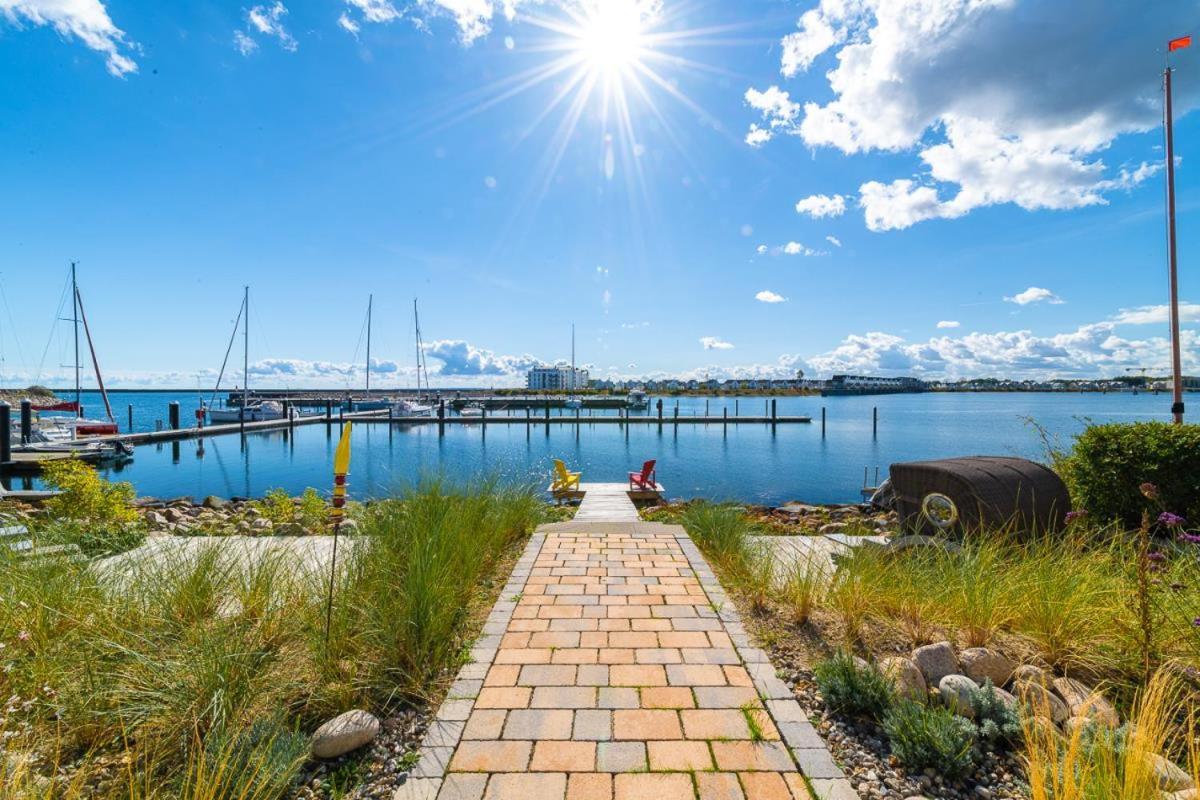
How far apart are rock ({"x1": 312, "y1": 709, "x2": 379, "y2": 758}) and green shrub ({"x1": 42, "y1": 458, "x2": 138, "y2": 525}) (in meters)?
4.95

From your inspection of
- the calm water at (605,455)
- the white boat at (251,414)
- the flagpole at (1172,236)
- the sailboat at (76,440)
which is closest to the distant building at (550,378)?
the calm water at (605,455)

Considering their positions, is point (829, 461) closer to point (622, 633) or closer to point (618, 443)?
point (618, 443)

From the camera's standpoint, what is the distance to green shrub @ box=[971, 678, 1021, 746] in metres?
2.16

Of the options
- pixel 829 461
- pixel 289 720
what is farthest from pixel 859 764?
pixel 829 461

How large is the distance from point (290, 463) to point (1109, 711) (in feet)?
81.6

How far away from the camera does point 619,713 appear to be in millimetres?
2371

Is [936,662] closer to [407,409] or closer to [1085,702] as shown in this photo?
[1085,702]

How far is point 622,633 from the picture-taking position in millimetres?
3211

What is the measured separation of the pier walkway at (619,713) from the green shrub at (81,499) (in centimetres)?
474

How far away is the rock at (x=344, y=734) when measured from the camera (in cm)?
211

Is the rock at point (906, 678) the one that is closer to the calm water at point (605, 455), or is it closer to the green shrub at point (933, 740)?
the green shrub at point (933, 740)

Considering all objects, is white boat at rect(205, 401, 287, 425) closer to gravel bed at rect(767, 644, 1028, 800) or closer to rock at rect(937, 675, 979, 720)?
gravel bed at rect(767, 644, 1028, 800)

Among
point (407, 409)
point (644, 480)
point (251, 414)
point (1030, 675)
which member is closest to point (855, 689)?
point (1030, 675)

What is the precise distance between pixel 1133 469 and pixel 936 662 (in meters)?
4.06
